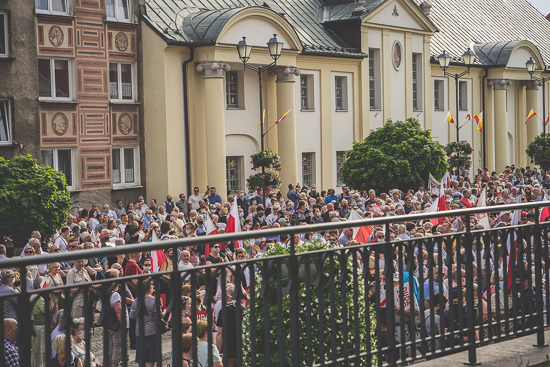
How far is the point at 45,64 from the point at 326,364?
28.3 meters

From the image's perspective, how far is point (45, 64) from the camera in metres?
32.0

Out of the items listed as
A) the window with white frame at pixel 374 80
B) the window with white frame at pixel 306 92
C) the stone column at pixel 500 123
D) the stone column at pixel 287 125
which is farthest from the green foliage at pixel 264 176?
the stone column at pixel 500 123

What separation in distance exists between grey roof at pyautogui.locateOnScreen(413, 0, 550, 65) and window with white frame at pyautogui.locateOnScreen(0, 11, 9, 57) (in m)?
26.8

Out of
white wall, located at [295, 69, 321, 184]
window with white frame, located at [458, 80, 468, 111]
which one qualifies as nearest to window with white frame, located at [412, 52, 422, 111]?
window with white frame, located at [458, 80, 468, 111]

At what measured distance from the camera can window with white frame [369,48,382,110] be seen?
152 ft

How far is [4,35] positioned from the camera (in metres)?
30.5

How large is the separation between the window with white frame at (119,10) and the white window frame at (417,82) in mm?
19428

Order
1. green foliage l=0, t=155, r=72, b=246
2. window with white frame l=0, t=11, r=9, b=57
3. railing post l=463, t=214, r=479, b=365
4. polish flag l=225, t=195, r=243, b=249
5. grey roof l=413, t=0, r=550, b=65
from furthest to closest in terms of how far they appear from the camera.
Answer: grey roof l=413, t=0, r=550, b=65
window with white frame l=0, t=11, r=9, b=57
green foliage l=0, t=155, r=72, b=246
polish flag l=225, t=195, r=243, b=249
railing post l=463, t=214, r=479, b=365

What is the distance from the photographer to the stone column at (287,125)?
39281 millimetres

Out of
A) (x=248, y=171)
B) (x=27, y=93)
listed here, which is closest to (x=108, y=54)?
(x=27, y=93)

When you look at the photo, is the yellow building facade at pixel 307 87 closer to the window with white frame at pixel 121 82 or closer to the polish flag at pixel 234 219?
the window with white frame at pixel 121 82

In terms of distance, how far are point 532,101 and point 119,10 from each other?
3294 centimetres

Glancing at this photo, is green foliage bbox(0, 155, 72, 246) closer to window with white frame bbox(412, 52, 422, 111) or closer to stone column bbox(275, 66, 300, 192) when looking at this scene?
stone column bbox(275, 66, 300, 192)

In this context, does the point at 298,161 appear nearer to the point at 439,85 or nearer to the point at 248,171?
the point at 248,171
